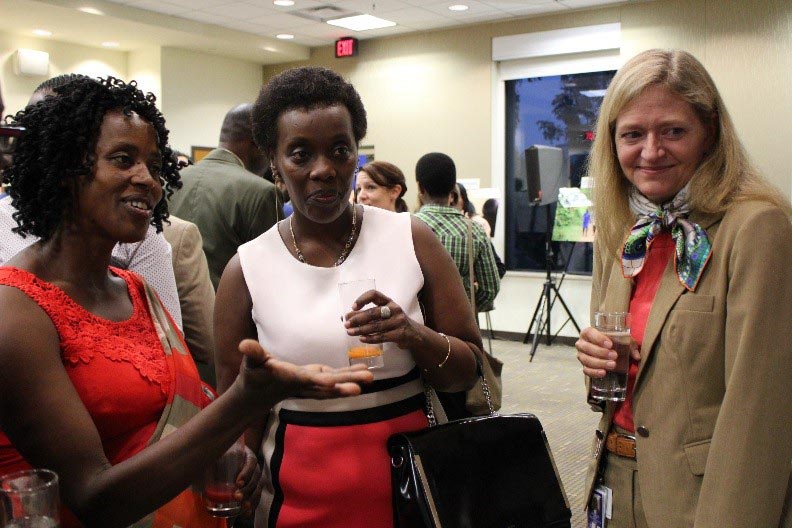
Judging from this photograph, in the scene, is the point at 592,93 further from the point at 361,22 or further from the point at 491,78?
the point at 361,22

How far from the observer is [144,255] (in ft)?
6.33

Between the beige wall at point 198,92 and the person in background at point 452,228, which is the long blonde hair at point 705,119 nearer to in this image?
the person in background at point 452,228

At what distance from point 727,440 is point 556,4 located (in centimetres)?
717

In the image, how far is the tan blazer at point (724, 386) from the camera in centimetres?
141

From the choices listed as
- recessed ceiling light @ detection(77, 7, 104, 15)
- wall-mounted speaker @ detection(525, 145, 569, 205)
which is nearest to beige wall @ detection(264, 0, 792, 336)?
wall-mounted speaker @ detection(525, 145, 569, 205)

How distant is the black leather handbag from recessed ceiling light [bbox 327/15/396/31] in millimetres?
7576

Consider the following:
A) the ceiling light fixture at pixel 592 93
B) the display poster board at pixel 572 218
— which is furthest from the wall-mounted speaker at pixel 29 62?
the ceiling light fixture at pixel 592 93

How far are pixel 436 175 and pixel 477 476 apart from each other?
9.08 feet

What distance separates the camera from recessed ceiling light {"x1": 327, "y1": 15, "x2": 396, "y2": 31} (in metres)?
8.52

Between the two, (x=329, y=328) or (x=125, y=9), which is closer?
(x=329, y=328)

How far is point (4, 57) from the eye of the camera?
8.35 meters

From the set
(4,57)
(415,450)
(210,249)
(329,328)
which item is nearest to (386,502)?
(415,450)

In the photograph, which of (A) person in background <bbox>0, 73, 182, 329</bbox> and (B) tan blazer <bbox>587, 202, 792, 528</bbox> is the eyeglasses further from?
(B) tan blazer <bbox>587, 202, 792, 528</bbox>

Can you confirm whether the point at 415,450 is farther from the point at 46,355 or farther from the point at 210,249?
the point at 210,249
